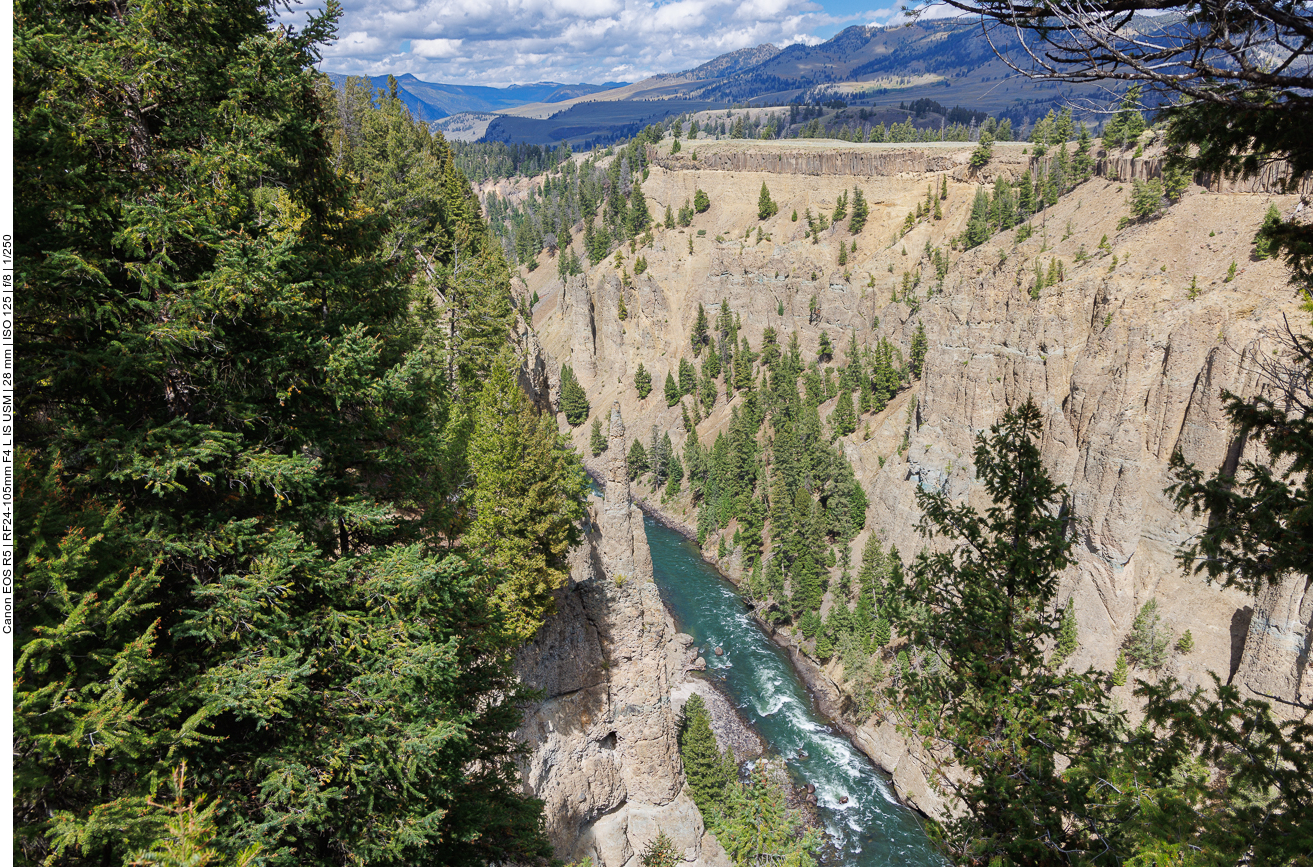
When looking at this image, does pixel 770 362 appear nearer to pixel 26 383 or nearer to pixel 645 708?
pixel 645 708

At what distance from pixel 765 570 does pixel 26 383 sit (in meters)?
61.1

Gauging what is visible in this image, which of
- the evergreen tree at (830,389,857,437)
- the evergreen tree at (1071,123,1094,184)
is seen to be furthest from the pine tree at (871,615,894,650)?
the evergreen tree at (1071,123,1094,184)

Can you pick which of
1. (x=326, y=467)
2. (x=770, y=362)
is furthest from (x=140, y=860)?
(x=770, y=362)

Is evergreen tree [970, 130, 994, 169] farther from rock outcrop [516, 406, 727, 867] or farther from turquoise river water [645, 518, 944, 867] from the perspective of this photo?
rock outcrop [516, 406, 727, 867]

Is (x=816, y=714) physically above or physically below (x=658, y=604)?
below

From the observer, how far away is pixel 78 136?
21.0 feet

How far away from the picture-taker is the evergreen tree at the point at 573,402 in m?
103

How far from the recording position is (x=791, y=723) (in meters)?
46.6

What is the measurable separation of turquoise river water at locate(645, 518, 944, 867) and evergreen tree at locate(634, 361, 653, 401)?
38456mm

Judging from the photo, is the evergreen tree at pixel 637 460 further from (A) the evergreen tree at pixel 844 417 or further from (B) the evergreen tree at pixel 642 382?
(A) the evergreen tree at pixel 844 417

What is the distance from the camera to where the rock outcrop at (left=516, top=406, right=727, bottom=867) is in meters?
21.5

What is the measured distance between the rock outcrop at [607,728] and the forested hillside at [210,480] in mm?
12574

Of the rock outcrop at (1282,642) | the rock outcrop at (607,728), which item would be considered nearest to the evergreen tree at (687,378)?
the rock outcrop at (607,728)

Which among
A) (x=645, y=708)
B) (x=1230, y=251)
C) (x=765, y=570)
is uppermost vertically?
(x=1230, y=251)
